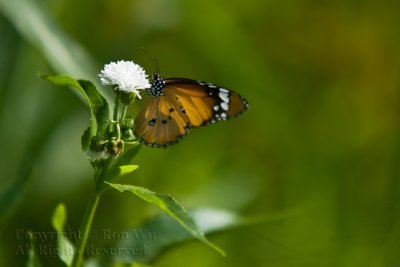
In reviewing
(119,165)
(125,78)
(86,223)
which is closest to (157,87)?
(125,78)

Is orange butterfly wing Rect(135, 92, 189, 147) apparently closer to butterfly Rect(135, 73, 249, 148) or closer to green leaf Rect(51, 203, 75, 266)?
butterfly Rect(135, 73, 249, 148)

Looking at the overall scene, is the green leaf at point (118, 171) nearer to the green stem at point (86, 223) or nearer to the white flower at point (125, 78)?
the green stem at point (86, 223)

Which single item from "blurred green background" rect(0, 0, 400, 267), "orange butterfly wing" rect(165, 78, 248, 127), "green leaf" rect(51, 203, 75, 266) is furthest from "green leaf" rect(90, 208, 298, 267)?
"blurred green background" rect(0, 0, 400, 267)

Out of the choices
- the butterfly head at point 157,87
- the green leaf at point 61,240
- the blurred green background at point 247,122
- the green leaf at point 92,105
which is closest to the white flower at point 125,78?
the green leaf at point 92,105

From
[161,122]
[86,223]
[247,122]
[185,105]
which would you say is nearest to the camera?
[86,223]

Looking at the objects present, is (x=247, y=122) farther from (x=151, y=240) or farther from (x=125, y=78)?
(x=125, y=78)
